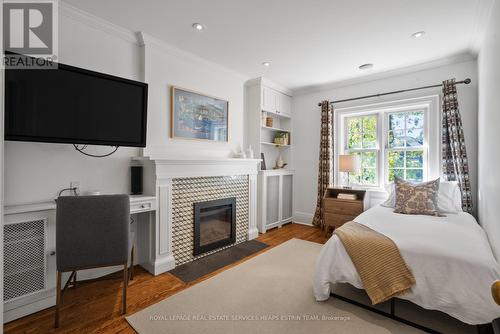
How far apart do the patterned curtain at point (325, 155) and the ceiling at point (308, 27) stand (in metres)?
0.93

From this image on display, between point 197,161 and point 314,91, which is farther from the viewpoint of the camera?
point 314,91

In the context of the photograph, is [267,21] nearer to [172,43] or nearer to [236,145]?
[172,43]

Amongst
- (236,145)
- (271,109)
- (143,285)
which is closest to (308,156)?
(271,109)

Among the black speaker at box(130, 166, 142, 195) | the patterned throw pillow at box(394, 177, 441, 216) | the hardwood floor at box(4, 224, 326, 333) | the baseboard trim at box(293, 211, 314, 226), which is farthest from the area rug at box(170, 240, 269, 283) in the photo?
the patterned throw pillow at box(394, 177, 441, 216)

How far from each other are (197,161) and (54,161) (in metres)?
1.33

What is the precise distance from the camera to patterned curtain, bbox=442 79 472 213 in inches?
119

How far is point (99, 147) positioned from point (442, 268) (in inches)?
119

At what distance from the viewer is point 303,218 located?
463cm

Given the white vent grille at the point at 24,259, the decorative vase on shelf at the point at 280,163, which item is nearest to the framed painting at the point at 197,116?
the decorative vase on shelf at the point at 280,163

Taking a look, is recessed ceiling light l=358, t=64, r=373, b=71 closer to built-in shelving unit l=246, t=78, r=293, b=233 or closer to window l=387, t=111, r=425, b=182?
window l=387, t=111, r=425, b=182

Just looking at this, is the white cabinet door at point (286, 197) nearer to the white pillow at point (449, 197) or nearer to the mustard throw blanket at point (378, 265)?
the white pillow at point (449, 197)

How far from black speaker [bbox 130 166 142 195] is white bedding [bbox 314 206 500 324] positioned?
6.46 feet

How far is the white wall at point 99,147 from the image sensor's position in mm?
2033

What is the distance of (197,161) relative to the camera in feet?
9.48
